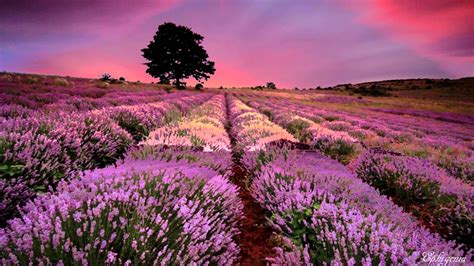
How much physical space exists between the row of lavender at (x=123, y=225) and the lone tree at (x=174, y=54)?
147ft

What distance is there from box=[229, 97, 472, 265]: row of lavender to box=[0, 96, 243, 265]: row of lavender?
586 mm

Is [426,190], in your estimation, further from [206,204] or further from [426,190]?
[206,204]

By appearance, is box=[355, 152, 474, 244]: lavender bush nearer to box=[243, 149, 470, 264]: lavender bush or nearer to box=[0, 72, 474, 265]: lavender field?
box=[0, 72, 474, 265]: lavender field

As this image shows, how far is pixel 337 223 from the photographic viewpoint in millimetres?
2512

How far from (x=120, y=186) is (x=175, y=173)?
740mm

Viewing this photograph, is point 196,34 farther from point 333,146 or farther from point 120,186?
point 120,186

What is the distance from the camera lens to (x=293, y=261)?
6.59 feet

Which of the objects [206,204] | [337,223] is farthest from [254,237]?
[337,223]

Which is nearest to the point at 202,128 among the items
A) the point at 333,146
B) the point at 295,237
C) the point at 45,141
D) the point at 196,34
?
the point at 333,146

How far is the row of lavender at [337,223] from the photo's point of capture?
206 cm

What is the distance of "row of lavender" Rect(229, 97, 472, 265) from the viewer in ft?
6.75

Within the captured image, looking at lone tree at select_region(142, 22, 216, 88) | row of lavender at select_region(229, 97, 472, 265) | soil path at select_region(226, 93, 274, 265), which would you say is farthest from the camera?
lone tree at select_region(142, 22, 216, 88)

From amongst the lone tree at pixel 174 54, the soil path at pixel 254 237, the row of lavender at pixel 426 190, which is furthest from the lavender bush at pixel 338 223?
the lone tree at pixel 174 54

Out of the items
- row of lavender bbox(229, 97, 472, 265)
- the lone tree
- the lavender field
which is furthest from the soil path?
the lone tree
